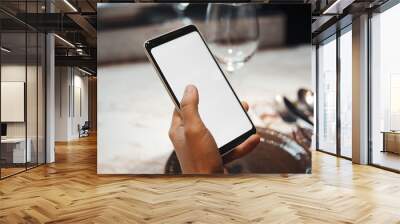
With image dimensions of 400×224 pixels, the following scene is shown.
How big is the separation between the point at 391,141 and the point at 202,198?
4.20 metres

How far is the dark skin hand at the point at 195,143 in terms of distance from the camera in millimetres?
5980

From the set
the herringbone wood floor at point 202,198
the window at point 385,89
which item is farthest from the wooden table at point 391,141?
the herringbone wood floor at point 202,198

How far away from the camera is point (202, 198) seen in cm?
477

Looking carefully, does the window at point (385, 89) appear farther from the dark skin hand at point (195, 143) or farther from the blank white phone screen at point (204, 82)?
the blank white phone screen at point (204, 82)

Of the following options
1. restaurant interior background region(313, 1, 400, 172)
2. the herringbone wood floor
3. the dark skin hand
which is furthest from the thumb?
restaurant interior background region(313, 1, 400, 172)

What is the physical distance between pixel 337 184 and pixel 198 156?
2084mm

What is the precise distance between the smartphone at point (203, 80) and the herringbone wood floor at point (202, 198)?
76 cm

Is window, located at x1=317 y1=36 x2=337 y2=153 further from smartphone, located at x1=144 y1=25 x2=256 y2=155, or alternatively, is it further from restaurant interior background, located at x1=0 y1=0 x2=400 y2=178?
smartphone, located at x1=144 y1=25 x2=256 y2=155

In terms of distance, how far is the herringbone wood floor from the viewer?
3.90m

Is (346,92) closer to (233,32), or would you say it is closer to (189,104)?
(233,32)

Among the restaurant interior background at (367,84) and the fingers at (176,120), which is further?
the restaurant interior background at (367,84)

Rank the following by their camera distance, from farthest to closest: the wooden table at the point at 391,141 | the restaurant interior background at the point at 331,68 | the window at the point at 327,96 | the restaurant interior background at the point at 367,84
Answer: the window at the point at 327,96 < the restaurant interior background at the point at 367,84 < the wooden table at the point at 391,141 < the restaurant interior background at the point at 331,68

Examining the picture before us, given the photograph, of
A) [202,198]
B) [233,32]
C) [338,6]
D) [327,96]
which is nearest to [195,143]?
[202,198]

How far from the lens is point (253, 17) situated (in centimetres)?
626
